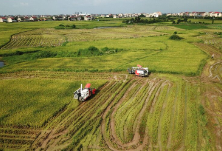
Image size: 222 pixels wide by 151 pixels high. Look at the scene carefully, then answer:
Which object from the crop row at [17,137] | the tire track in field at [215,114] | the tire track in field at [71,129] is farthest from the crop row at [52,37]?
the tire track in field at [215,114]

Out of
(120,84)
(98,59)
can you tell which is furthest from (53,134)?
(98,59)

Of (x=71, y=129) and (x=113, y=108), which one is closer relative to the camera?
(x=71, y=129)

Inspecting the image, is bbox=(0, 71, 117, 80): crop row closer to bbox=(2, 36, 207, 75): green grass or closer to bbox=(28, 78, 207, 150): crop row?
bbox=(2, 36, 207, 75): green grass

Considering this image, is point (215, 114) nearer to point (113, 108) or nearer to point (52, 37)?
point (113, 108)

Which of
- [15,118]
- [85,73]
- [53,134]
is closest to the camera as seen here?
[53,134]

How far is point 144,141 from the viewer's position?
1212 cm

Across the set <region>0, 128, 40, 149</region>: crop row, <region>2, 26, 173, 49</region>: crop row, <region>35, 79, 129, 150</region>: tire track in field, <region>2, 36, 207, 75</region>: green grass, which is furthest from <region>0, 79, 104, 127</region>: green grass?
<region>2, 26, 173, 49</region>: crop row

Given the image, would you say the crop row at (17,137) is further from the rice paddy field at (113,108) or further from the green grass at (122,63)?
the green grass at (122,63)

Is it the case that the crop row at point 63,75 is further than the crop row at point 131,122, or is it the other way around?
the crop row at point 63,75

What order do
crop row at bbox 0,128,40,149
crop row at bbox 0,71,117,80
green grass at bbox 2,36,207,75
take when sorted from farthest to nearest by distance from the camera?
green grass at bbox 2,36,207,75 → crop row at bbox 0,71,117,80 → crop row at bbox 0,128,40,149

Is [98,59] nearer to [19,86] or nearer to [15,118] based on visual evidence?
[19,86]

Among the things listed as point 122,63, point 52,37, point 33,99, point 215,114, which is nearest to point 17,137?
point 33,99

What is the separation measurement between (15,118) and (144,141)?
12.8 meters

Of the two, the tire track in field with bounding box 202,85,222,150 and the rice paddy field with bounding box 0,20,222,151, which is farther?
the rice paddy field with bounding box 0,20,222,151
